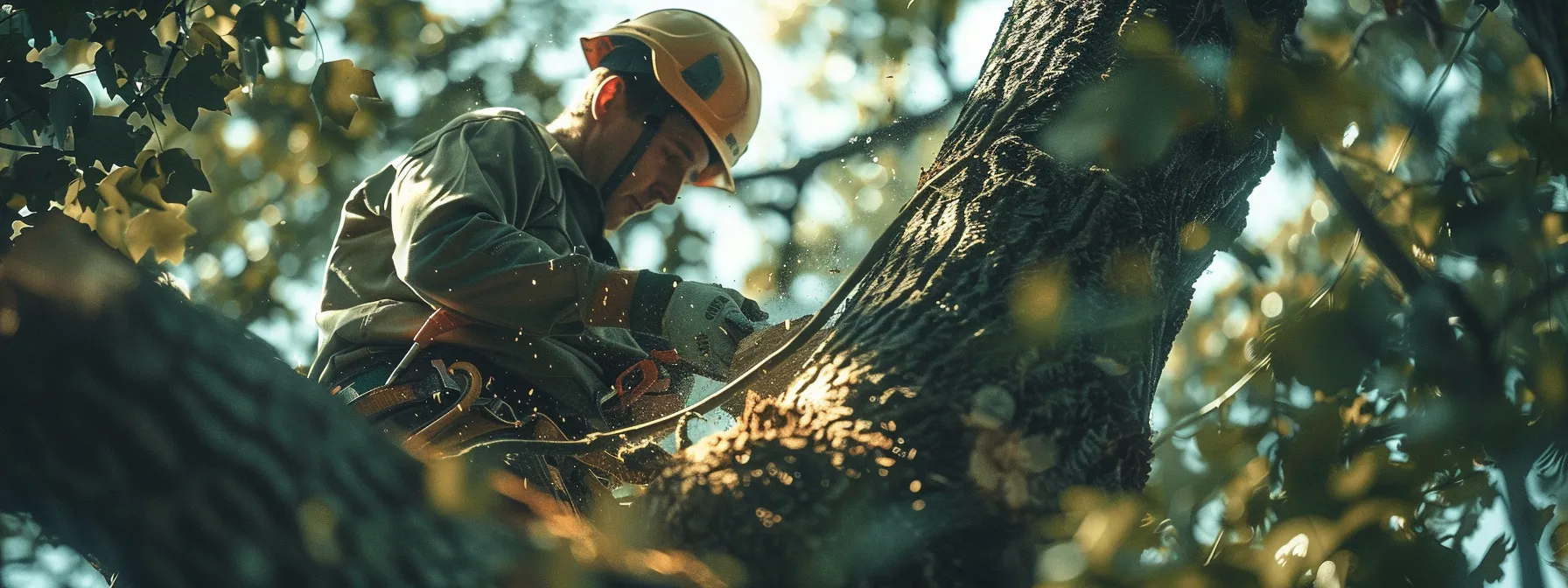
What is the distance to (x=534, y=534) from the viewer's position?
1.08m

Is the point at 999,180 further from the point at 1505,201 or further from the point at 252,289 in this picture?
the point at 252,289

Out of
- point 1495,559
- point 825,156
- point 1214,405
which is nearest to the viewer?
point 1495,559

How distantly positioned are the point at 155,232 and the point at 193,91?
32.6 inches

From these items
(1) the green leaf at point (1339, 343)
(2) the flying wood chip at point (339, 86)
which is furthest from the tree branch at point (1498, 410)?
(2) the flying wood chip at point (339, 86)

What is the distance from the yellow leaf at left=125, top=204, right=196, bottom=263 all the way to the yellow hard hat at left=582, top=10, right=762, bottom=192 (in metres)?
1.25

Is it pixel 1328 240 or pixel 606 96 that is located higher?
pixel 606 96

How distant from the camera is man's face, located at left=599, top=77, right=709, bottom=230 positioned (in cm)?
327

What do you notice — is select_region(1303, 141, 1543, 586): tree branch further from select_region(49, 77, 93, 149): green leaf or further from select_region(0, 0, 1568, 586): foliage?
select_region(49, 77, 93, 149): green leaf

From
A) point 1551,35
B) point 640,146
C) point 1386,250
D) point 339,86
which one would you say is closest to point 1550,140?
point 1551,35

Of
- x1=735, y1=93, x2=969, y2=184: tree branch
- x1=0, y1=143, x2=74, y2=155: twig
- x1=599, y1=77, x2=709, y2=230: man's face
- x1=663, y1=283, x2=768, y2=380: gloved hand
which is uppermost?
x1=0, y1=143, x2=74, y2=155: twig

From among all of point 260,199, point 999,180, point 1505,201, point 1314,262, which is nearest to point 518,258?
point 999,180

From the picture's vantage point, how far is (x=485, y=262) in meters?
2.38

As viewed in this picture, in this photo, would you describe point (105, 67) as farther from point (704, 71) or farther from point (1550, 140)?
point (1550, 140)

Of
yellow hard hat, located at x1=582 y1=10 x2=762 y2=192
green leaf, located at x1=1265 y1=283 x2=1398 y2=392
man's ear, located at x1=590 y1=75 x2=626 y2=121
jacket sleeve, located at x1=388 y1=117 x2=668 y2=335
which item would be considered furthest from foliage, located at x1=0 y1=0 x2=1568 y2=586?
man's ear, located at x1=590 y1=75 x2=626 y2=121
